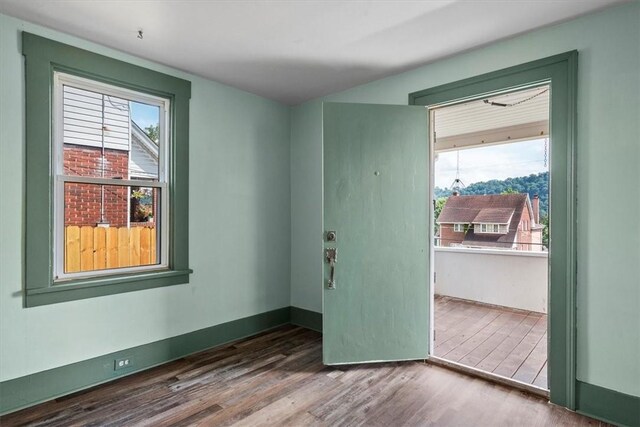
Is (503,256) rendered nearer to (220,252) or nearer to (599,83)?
(599,83)

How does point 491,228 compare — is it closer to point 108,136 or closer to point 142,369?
point 142,369

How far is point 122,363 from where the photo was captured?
2.58 meters

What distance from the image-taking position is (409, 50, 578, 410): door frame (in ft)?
7.14

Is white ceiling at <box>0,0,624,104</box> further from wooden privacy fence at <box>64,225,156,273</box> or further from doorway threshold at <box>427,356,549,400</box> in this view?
doorway threshold at <box>427,356,549,400</box>

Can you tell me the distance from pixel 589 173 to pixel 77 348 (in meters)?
3.71

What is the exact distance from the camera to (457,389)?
2432 mm

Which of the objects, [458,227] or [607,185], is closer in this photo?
[607,185]

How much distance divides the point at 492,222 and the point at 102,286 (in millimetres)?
4861

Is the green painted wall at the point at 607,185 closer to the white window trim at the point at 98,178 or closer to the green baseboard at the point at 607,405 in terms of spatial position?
the green baseboard at the point at 607,405

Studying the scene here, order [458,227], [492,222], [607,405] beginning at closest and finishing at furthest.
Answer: [607,405]
[492,222]
[458,227]

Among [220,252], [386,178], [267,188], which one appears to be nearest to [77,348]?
[220,252]

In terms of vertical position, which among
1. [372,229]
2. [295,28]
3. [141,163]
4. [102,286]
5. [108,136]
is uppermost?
[295,28]

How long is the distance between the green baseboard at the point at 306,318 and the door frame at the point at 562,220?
6.94 ft

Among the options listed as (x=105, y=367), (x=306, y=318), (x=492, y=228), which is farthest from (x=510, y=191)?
(x=105, y=367)
